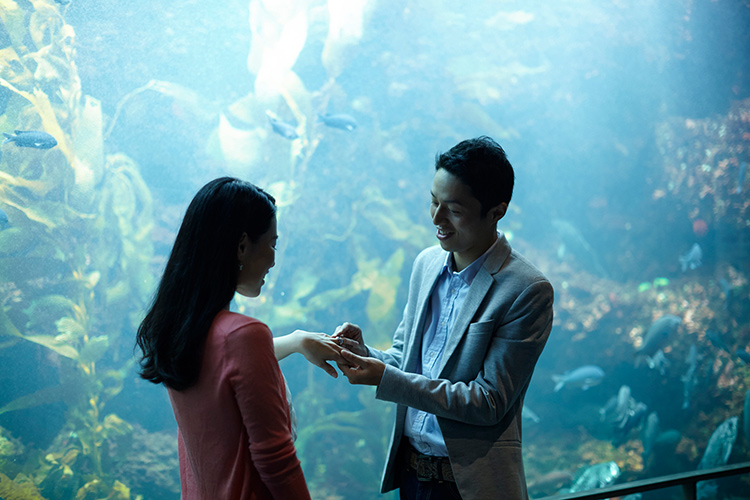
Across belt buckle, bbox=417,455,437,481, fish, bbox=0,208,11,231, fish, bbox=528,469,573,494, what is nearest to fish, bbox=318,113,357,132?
fish, bbox=0,208,11,231

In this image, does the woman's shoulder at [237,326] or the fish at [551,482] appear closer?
the woman's shoulder at [237,326]

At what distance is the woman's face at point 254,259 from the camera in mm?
1172

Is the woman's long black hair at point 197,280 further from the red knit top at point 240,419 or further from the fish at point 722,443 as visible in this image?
the fish at point 722,443

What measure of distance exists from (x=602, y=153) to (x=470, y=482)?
32.5ft

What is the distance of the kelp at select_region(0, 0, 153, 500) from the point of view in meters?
3.76

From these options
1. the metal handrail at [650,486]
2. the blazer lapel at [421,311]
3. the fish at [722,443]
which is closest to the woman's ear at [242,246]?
the blazer lapel at [421,311]

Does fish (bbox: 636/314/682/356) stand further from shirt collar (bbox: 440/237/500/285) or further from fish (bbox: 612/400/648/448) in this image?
shirt collar (bbox: 440/237/500/285)

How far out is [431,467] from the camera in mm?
1534

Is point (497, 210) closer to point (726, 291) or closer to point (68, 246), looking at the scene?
point (68, 246)

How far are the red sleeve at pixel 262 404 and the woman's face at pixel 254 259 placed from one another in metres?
0.18

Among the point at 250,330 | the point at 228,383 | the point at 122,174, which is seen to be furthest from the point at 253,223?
the point at 122,174

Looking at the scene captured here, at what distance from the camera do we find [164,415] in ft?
18.7

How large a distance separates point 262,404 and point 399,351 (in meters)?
0.93

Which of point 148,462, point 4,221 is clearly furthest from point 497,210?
point 148,462
